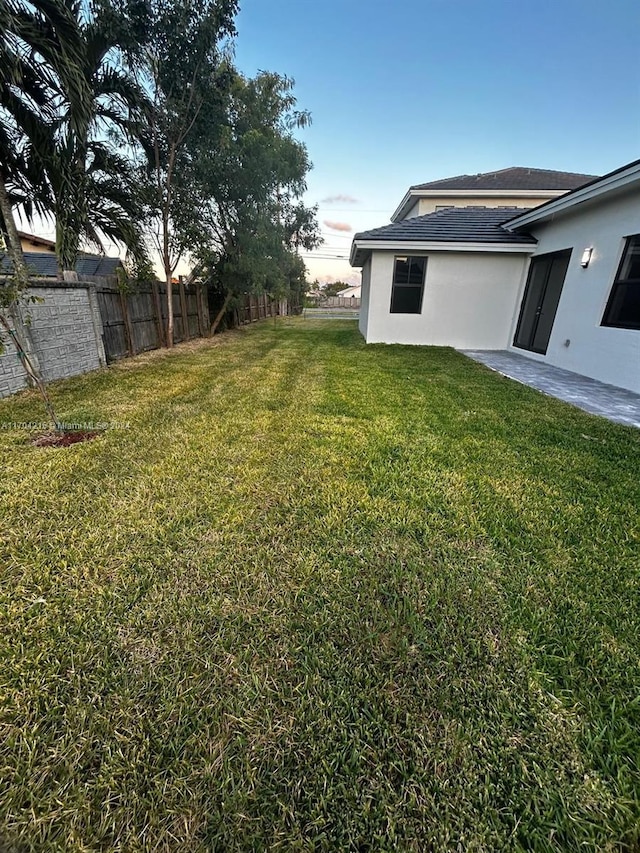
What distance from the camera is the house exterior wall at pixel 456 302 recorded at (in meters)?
9.03

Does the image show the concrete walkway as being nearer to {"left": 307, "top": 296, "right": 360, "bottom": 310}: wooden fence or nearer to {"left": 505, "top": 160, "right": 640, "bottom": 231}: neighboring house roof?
{"left": 505, "top": 160, "right": 640, "bottom": 231}: neighboring house roof

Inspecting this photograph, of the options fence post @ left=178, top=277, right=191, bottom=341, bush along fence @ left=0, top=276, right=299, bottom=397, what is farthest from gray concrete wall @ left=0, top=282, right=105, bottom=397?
fence post @ left=178, top=277, right=191, bottom=341

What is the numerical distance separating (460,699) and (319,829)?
0.63 metres

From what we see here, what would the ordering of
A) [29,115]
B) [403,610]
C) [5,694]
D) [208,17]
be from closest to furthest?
1. [5,694]
2. [403,610]
3. [29,115]
4. [208,17]

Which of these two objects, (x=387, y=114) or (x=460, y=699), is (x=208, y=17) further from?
(x=460, y=699)

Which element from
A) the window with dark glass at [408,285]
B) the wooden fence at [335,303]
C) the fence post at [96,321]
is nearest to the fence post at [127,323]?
the fence post at [96,321]

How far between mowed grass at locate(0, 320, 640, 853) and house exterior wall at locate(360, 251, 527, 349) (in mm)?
6999

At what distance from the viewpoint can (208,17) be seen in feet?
21.4

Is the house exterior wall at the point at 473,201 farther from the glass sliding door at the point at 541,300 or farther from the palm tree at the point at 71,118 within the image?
the palm tree at the point at 71,118

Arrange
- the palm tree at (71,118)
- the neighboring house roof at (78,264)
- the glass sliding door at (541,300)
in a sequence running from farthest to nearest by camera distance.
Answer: the neighboring house roof at (78,264) → the glass sliding door at (541,300) → the palm tree at (71,118)

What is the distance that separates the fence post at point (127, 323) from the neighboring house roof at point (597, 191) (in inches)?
336

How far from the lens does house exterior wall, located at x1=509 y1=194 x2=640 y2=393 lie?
5645 millimetres

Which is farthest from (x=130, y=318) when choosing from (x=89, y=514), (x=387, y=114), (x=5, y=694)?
(x=387, y=114)

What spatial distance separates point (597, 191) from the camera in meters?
5.73
